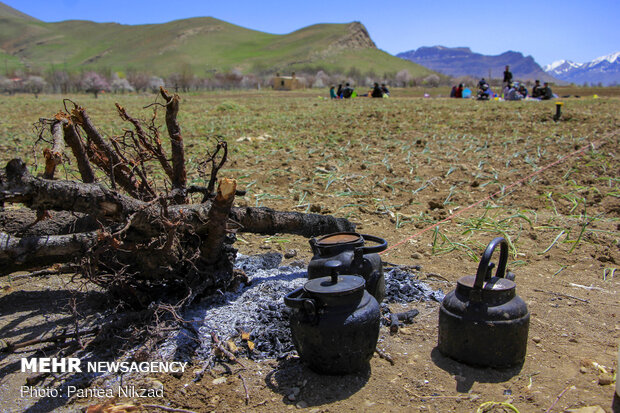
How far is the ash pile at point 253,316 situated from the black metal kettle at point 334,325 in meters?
0.35

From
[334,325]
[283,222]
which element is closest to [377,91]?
[283,222]

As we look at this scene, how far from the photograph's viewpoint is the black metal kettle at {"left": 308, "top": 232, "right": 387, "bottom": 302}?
3.17 meters

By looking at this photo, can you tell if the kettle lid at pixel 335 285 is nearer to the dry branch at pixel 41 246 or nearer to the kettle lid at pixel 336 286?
the kettle lid at pixel 336 286

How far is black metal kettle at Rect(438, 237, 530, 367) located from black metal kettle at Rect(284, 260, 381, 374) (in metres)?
0.47

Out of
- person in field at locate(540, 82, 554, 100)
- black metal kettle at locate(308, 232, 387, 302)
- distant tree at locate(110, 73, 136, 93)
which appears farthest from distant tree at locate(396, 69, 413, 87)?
black metal kettle at locate(308, 232, 387, 302)

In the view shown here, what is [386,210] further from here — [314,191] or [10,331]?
[10,331]

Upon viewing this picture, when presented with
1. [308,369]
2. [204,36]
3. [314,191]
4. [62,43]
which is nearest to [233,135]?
[314,191]

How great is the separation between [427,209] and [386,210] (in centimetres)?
55

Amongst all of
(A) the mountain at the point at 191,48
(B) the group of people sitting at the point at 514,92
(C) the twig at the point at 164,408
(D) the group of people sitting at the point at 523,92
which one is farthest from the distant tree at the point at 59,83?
(A) the mountain at the point at 191,48

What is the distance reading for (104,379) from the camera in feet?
8.59

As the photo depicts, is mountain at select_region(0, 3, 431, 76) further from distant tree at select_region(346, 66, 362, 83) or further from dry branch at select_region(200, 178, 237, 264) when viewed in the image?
dry branch at select_region(200, 178, 237, 264)

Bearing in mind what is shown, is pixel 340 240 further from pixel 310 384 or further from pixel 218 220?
pixel 310 384

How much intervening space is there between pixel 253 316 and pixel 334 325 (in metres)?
0.87

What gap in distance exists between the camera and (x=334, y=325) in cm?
246
